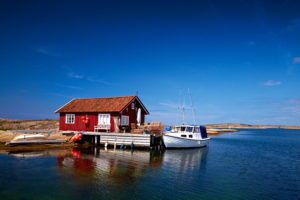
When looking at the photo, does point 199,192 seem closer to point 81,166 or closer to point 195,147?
point 81,166

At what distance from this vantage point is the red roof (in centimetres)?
3316

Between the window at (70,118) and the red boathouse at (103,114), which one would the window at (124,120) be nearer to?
the red boathouse at (103,114)

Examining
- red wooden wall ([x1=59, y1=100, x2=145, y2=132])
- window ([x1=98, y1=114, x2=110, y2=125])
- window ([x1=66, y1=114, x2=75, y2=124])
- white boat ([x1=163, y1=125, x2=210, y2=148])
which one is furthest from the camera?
window ([x1=66, y1=114, x2=75, y2=124])

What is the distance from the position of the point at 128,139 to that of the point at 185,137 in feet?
28.0

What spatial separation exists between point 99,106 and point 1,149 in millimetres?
13530

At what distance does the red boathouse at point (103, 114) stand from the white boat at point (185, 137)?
558 centimetres

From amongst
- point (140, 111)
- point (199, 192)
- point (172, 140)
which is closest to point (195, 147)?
point (172, 140)

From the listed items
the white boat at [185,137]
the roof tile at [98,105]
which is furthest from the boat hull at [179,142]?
the roof tile at [98,105]

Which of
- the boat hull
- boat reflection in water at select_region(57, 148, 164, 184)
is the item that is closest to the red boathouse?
the boat hull

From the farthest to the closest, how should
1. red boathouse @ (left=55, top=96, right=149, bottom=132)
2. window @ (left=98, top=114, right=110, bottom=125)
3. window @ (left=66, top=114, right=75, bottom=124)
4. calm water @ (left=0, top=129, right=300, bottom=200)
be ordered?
window @ (left=66, top=114, right=75, bottom=124), window @ (left=98, top=114, right=110, bottom=125), red boathouse @ (left=55, top=96, right=149, bottom=132), calm water @ (left=0, top=129, right=300, bottom=200)

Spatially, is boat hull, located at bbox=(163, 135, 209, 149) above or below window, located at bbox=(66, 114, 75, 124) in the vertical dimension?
below

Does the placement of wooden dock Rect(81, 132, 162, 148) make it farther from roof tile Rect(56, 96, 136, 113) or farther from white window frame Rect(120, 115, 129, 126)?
roof tile Rect(56, 96, 136, 113)

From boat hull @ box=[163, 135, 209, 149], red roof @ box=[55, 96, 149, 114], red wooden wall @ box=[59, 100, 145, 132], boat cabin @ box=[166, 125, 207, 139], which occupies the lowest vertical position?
boat hull @ box=[163, 135, 209, 149]

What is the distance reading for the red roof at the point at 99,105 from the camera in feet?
109
